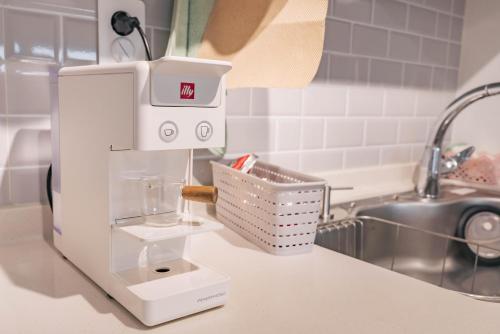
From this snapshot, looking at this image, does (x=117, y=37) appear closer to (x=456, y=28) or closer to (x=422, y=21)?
(x=422, y=21)

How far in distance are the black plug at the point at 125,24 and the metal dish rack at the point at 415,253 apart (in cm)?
50

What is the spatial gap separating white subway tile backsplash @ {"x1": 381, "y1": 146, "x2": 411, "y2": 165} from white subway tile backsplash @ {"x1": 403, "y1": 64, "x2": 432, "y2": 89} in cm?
20

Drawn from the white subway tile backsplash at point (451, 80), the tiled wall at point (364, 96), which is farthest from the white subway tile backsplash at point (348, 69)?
the white subway tile backsplash at point (451, 80)

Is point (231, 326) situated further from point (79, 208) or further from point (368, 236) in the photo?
point (368, 236)

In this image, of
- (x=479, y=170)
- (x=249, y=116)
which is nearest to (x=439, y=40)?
(x=479, y=170)

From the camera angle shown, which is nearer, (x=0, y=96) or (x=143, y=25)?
(x=0, y=96)

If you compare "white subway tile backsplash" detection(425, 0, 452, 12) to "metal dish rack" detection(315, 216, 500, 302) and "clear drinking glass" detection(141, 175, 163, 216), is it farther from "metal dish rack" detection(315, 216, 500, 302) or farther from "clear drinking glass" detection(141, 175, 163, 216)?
"clear drinking glass" detection(141, 175, 163, 216)

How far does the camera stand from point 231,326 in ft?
1.73

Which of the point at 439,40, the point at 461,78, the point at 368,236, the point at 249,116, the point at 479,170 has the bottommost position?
the point at 368,236

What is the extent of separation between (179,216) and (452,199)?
3.00 feet

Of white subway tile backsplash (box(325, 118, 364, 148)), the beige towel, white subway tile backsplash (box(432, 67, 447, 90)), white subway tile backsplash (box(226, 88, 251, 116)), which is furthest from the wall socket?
white subway tile backsplash (box(432, 67, 447, 90))

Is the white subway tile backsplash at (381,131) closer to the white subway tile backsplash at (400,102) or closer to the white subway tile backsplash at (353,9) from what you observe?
the white subway tile backsplash at (400,102)

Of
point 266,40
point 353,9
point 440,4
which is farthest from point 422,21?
point 266,40

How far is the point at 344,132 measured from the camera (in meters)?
1.32
